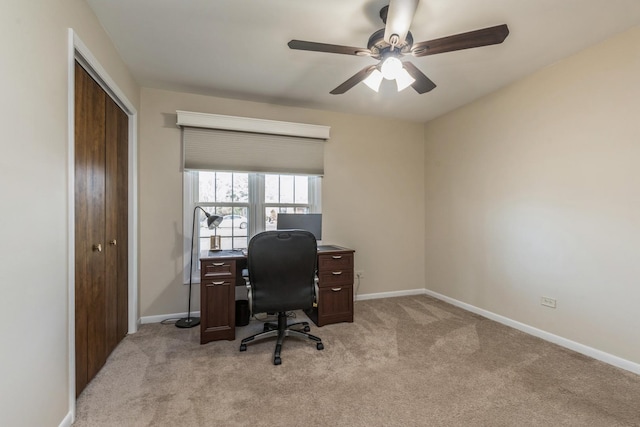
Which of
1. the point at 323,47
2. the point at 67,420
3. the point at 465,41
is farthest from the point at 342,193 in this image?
the point at 67,420

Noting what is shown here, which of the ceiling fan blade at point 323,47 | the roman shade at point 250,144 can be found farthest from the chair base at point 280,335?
the ceiling fan blade at point 323,47

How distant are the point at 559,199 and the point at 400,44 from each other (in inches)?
82.7

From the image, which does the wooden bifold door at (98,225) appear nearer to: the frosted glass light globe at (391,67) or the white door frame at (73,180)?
the white door frame at (73,180)

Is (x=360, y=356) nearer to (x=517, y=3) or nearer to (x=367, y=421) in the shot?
(x=367, y=421)

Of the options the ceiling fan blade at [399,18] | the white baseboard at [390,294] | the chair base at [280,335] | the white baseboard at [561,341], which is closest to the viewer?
the ceiling fan blade at [399,18]

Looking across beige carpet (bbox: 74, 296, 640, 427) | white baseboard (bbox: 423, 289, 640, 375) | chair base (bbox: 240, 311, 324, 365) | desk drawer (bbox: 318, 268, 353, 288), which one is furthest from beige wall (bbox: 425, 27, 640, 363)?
chair base (bbox: 240, 311, 324, 365)

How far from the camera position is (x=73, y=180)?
5.47 feet

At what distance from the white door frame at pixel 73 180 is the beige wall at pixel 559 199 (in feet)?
12.3

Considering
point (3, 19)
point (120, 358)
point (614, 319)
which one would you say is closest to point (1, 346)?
point (3, 19)

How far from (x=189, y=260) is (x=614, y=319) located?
3.98 meters

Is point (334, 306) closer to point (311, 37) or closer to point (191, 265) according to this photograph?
point (191, 265)

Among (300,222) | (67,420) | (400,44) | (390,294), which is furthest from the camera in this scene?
(390,294)

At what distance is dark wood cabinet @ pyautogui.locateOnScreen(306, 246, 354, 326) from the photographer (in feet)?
9.99

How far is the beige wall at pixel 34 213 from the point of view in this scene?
114cm
